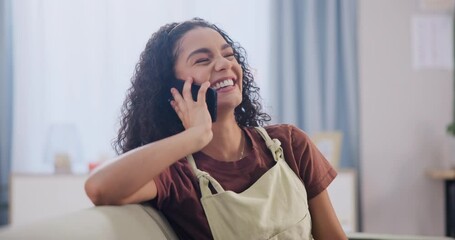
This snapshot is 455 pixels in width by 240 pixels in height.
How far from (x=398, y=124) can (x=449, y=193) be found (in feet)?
→ 1.57

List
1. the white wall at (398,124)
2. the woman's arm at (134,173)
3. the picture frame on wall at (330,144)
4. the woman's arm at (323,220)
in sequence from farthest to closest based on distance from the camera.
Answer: the white wall at (398,124)
the picture frame on wall at (330,144)
the woman's arm at (323,220)
the woman's arm at (134,173)

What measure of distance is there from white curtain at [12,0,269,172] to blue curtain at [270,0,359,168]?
4.6 inches

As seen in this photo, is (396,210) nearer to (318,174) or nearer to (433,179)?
(433,179)

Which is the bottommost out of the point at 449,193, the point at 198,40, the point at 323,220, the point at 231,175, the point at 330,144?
the point at 449,193

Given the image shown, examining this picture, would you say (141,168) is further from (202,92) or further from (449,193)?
(449,193)

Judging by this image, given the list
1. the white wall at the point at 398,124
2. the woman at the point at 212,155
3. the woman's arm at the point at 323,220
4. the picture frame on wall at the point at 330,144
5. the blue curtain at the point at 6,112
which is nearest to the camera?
the woman at the point at 212,155

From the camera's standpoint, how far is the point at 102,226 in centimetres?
101

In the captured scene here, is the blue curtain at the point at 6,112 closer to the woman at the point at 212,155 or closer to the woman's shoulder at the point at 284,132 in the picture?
the woman at the point at 212,155

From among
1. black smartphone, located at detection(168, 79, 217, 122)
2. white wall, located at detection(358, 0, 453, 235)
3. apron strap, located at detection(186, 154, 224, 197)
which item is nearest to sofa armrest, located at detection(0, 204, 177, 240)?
apron strap, located at detection(186, 154, 224, 197)

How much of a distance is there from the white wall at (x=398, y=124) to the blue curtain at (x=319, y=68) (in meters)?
0.07

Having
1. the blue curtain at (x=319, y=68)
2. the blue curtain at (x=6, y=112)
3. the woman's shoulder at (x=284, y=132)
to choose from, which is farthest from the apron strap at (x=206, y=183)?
the blue curtain at (x=6, y=112)

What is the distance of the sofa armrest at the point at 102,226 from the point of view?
901mm

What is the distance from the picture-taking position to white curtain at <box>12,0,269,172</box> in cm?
350

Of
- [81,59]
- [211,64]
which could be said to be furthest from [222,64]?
[81,59]
